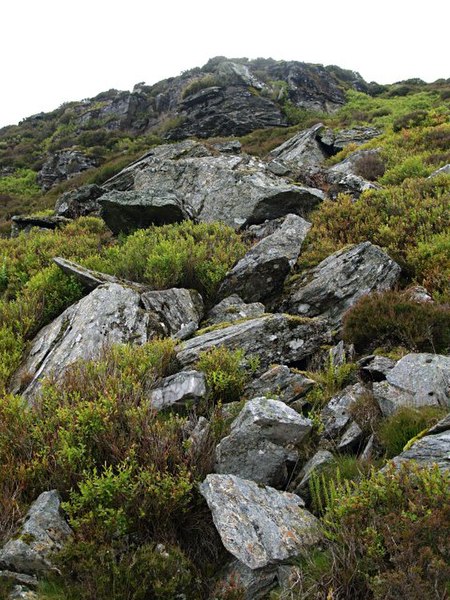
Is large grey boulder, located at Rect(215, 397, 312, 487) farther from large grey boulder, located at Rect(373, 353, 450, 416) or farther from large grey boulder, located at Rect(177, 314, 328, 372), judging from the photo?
large grey boulder, located at Rect(177, 314, 328, 372)

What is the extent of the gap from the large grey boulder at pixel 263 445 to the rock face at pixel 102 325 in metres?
3.05

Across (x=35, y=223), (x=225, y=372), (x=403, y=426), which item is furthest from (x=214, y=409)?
(x=35, y=223)

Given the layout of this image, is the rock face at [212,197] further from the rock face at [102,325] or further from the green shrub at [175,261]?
the rock face at [102,325]

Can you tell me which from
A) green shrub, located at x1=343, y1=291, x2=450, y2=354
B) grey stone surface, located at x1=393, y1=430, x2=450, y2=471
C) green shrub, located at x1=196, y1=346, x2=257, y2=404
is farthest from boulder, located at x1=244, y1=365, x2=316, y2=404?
grey stone surface, located at x1=393, y1=430, x2=450, y2=471

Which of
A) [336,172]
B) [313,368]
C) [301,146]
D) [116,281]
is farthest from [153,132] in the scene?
[313,368]

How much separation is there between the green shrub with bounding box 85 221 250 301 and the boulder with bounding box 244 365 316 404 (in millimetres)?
3740

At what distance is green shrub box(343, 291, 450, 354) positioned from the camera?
18.3 ft

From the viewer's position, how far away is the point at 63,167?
95.3 ft

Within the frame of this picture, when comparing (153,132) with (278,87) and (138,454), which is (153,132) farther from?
(138,454)

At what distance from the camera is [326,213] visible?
11516 mm

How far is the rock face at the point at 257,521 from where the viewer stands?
9.93 ft

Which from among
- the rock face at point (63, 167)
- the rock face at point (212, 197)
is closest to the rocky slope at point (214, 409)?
the rock face at point (212, 197)

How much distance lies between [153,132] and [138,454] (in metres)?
33.8

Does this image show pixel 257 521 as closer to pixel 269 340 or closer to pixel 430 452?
pixel 430 452
